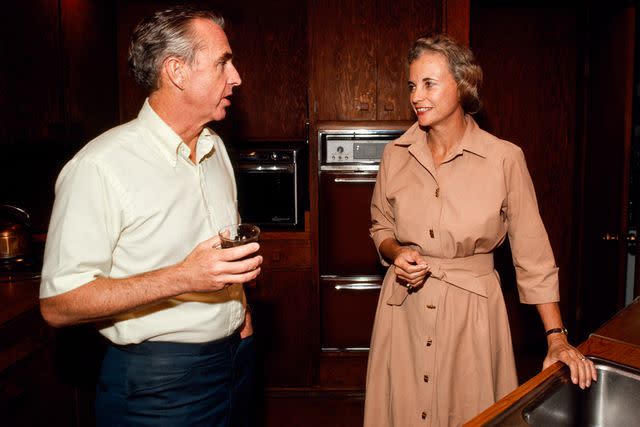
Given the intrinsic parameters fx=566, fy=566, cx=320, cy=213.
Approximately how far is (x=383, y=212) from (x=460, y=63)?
59 cm

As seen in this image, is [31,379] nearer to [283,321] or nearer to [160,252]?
[160,252]

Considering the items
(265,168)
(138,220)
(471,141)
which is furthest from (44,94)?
(471,141)

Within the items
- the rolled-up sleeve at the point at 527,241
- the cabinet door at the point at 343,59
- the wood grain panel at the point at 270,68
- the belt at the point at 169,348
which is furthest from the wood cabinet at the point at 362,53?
the belt at the point at 169,348

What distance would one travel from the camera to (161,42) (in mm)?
1541

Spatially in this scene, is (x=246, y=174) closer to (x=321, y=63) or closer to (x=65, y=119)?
(x=321, y=63)

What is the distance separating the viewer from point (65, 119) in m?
2.83

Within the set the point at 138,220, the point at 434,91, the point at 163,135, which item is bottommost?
the point at 138,220

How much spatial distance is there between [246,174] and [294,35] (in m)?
1.29

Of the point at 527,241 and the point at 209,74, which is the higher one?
the point at 209,74

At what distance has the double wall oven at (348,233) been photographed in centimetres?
323

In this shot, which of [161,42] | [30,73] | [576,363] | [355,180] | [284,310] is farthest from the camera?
[284,310]

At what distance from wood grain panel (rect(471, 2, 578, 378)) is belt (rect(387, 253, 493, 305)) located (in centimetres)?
214

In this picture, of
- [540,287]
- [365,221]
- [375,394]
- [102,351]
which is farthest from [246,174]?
[540,287]

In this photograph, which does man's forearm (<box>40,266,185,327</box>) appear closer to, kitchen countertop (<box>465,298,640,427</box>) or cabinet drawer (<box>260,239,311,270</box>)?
kitchen countertop (<box>465,298,640,427</box>)
